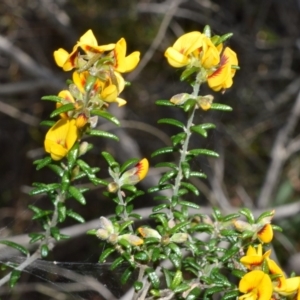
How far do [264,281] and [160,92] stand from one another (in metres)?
2.64

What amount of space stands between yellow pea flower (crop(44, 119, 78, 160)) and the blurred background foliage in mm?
2081

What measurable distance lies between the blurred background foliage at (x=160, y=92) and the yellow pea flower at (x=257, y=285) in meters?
2.23

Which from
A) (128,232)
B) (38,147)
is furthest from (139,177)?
(38,147)

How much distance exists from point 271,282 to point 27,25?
3097 millimetres

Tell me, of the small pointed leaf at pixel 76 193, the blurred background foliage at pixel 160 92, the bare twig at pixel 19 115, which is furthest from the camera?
the bare twig at pixel 19 115

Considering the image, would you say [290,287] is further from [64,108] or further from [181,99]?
[64,108]

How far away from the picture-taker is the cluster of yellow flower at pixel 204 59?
1250mm

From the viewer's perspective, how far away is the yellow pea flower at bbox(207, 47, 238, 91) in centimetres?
126

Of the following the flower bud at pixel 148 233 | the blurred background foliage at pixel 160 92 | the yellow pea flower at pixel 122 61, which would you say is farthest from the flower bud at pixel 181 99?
the blurred background foliage at pixel 160 92

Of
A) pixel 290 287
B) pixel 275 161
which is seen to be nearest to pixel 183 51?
pixel 290 287

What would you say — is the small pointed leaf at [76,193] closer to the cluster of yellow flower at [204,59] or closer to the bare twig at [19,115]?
the cluster of yellow flower at [204,59]

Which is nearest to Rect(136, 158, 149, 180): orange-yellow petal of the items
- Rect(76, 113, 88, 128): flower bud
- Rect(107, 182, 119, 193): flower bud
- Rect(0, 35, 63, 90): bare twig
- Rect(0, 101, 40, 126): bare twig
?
Rect(107, 182, 119, 193): flower bud

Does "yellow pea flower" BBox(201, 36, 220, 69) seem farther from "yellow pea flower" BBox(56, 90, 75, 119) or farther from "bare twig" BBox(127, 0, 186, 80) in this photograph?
"bare twig" BBox(127, 0, 186, 80)

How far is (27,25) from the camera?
12.8 feet
